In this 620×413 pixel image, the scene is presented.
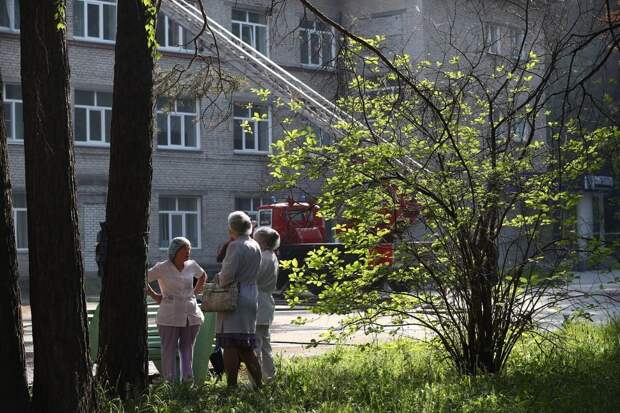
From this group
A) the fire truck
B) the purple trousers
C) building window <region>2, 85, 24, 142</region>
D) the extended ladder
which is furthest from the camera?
building window <region>2, 85, 24, 142</region>

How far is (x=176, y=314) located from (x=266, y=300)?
839 mm

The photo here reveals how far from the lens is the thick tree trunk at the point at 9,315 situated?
282 inches

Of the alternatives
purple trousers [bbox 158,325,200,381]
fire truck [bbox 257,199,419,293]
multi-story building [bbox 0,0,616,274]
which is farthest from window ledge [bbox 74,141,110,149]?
purple trousers [bbox 158,325,200,381]

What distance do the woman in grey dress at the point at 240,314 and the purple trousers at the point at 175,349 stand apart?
592 millimetres

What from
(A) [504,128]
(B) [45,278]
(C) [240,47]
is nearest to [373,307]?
(A) [504,128]

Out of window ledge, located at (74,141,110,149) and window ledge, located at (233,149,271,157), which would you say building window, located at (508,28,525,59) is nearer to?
window ledge, located at (74,141,110,149)

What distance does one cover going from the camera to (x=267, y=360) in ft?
35.2

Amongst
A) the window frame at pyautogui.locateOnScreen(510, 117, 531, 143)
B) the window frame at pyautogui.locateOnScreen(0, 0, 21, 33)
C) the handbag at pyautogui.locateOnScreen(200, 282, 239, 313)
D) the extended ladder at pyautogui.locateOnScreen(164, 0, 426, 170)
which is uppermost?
the window frame at pyautogui.locateOnScreen(0, 0, 21, 33)

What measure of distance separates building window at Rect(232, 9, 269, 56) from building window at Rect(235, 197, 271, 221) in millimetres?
4963

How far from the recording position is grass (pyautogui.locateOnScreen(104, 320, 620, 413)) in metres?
8.48

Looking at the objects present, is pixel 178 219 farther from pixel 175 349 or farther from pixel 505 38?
pixel 175 349

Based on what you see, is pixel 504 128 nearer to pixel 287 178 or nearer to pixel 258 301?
pixel 287 178

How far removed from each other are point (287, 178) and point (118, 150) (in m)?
1.69

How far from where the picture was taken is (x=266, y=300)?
10648 mm
